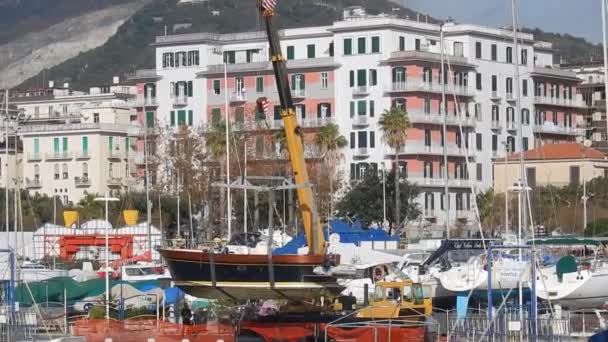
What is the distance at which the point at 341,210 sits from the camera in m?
111

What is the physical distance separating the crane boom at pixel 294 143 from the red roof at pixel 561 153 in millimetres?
67986

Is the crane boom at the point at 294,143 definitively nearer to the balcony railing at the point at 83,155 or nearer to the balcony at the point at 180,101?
the balcony at the point at 180,101

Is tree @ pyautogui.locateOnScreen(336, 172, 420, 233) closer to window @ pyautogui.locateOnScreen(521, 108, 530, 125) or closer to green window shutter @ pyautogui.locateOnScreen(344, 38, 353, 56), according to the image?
green window shutter @ pyautogui.locateOnScreen(344, 38, 353, 56)

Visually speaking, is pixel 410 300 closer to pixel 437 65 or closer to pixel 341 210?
pixel 341 210

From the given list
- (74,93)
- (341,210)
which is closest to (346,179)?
(341,210)

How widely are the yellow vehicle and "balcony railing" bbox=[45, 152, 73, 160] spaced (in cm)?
8740

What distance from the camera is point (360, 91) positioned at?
120 meters

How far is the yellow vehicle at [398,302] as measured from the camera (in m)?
47.1

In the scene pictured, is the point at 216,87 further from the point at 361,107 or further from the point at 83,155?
the point at 83,155

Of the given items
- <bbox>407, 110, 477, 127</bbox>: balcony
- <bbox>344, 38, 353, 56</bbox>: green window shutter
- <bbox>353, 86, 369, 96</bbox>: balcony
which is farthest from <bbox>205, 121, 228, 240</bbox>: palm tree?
<bbox>407, 110, 477, 127</bbox>: balcony

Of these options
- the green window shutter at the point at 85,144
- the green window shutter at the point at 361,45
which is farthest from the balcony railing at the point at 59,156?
the green window shutter at the point at 361,45

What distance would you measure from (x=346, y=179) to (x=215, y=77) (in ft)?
43.9

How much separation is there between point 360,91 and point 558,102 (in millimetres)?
19281

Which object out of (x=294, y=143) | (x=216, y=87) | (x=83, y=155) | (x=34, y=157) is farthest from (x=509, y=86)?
(x=294, y=143)
